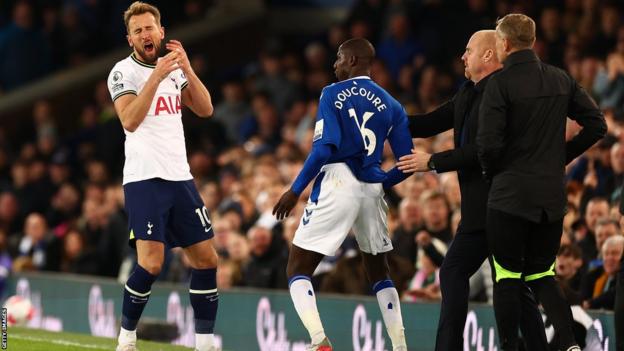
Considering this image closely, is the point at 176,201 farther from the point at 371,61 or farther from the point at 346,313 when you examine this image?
the point at 346,313

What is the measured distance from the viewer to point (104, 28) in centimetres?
2269

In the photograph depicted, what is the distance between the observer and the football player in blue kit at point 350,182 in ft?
27.4

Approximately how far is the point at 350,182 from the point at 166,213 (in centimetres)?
116

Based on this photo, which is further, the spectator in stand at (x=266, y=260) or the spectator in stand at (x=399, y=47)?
the spectator in stand at (x=399, y=47)

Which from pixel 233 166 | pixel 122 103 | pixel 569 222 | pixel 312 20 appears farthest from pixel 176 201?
pixel 312 20

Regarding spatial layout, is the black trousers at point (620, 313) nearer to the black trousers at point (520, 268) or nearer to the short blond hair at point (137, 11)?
the black trousers at point (520, 268)

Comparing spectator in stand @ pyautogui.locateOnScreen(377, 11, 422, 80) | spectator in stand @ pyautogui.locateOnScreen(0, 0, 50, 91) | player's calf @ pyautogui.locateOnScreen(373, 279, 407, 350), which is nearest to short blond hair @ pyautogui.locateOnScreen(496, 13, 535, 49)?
player's calf @ pyautogui.locateOnScreen(373, 279, 407, 350)

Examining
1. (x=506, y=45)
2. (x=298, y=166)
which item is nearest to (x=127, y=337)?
(x=506, y=45)

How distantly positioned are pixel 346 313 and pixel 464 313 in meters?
3.15

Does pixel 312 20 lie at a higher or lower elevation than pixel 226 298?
higher

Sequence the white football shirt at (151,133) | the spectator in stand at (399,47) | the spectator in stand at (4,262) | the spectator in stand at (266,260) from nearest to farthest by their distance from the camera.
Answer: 1. the white football shirt at (151,133)
2. the spectator in stand at (266,260)
3. the spectator in stand at (4,262)
4. the spectator in stand at (399,47)

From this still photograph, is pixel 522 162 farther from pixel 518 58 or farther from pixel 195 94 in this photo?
pixel 195 94

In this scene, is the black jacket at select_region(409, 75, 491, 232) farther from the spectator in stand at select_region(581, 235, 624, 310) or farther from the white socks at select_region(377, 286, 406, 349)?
the spectator in stand at select_region(581, 235, 624, 310)

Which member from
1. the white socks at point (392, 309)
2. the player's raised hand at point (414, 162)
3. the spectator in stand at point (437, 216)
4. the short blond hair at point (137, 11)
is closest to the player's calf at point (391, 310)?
the white socks at point (392, 309)
